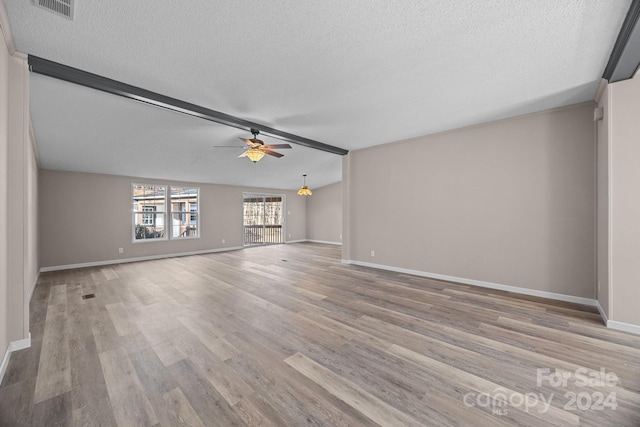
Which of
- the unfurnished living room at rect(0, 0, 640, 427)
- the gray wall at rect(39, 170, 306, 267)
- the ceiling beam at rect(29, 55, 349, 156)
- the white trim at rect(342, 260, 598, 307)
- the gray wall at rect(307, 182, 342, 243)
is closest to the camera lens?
the unfurnished living room at rect(0, 0, 640, 427)

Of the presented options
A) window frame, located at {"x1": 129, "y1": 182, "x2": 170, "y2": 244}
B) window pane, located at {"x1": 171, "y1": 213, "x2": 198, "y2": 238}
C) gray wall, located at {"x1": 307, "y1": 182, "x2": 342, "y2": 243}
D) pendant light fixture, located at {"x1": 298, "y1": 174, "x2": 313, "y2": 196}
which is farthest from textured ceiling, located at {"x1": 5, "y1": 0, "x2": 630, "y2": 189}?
gray wall, located at {"x1": 307, "y1": 182, "x2": 342, "y2": 243}

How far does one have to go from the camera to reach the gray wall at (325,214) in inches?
396

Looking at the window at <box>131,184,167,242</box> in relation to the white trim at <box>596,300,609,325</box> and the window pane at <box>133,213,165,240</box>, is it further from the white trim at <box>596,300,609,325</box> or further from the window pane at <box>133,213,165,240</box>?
the white trim at <box>596,300,609,325</box>

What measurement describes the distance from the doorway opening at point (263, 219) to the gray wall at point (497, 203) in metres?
5.49

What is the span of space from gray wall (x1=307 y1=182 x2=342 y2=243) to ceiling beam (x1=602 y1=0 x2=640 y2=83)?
25.3 ft

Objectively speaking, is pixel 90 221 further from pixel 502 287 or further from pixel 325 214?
pixel 502 287

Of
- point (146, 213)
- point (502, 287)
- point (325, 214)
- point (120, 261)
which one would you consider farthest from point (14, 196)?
point (325, 214)

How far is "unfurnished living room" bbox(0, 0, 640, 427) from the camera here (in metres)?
1.75

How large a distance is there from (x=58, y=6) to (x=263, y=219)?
8.41 metres

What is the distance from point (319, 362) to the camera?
2.05 m

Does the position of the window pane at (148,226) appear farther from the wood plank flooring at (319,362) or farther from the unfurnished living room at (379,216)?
the wood plank flooring at (319,362)

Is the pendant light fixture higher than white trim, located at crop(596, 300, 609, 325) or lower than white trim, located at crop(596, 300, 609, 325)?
higher

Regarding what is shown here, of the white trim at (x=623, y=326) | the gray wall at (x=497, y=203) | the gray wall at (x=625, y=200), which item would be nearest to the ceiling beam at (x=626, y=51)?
the gray wall at (x=625, y=200)

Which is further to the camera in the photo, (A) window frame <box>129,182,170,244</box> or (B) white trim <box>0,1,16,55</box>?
(A) window frame <box>129,182,170,244</box>
